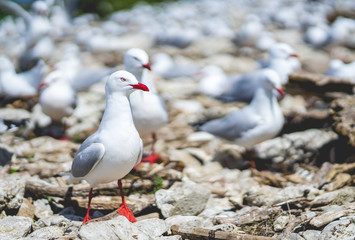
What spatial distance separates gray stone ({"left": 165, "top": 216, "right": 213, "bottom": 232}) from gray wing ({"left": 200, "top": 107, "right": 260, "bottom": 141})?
1.73 m

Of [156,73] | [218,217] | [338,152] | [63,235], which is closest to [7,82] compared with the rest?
[156,73]

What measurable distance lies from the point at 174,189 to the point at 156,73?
669cm

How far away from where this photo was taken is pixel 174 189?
439cm

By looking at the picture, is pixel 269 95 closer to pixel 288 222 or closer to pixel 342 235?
pixel 288 222

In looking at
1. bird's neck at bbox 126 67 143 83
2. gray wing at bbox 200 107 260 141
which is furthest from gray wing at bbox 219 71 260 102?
bird's neck at bbox 126 67 143 83

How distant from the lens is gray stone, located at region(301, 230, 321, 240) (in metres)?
3.55

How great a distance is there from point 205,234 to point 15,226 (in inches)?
67.6

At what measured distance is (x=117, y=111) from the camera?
12.6ft

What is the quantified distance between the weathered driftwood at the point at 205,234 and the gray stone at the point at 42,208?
147 centimetres

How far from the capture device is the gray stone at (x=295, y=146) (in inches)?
220

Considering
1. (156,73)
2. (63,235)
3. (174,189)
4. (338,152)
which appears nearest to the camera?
(63,235)

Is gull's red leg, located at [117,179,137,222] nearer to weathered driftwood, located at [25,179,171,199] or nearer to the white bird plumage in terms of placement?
weathered driftwood, located at [25,179,171,199]

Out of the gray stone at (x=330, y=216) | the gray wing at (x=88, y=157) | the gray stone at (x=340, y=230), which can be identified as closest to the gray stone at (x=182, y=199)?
the gray wing at (x=88, y=157)

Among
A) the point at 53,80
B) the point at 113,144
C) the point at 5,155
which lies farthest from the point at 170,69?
the point at 113,144
